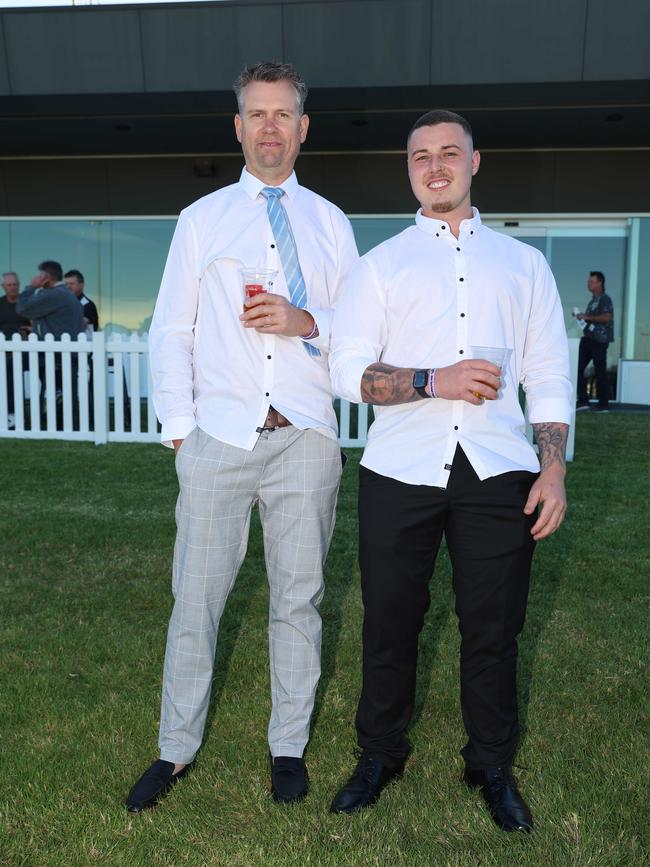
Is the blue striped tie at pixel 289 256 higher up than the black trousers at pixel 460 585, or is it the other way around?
the blue striped tie at pixel 289 256

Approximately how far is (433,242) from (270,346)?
0.61 metres

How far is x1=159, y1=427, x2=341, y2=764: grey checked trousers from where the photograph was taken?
8.54 ft

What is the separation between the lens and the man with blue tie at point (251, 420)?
2596 millimetres

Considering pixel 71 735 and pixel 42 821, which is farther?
pixel 71 735

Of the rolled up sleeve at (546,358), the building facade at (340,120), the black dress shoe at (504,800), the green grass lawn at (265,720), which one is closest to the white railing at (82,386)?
the green grass lawn at (265,720)

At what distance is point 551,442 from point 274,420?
880mm

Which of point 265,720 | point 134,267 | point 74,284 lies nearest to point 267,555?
point 265,720

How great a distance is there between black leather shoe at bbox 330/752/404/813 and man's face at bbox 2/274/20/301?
11003mm

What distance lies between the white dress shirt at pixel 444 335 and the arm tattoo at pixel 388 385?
0.03 meters

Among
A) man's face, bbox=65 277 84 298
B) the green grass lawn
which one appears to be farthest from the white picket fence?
the green grass lawn

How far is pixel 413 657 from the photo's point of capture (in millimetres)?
2672

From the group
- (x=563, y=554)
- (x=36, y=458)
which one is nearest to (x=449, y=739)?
(x=563, y=554)

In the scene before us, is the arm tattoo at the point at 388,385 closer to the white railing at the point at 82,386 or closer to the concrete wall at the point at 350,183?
the white railing at the point at 82,386

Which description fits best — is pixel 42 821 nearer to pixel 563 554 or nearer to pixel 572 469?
pixel 563 554
